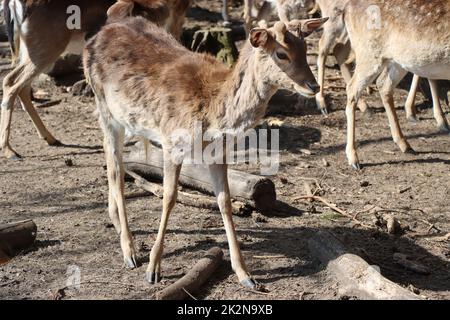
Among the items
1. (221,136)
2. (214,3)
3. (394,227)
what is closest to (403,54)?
(394,227)

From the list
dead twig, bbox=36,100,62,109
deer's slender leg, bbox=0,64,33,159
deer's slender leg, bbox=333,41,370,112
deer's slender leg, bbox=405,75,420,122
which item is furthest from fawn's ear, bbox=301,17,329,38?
dead twig, bbox=36,100,62,109

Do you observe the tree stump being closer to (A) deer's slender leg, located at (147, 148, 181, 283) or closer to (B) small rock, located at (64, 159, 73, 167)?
(B) small rock, located at (64, 159, 73, 167)

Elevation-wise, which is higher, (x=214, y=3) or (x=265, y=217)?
(x=214, y=3)

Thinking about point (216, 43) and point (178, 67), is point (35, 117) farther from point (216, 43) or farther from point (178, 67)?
point (178, 67)

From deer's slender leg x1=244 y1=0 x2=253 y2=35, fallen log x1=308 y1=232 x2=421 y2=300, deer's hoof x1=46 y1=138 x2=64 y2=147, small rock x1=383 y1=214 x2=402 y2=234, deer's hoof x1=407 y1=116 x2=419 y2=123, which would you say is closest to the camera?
fallen log x1=308 y1=232 x2=421 y2=300

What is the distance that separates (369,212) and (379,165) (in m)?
1.43

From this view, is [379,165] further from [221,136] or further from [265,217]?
[221,136]

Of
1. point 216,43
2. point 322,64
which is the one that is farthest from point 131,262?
point 216,43

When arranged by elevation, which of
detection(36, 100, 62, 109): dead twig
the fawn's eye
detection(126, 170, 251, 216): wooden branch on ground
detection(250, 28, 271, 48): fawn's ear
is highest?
detection(250, 28, 271, 48): fawn's ear

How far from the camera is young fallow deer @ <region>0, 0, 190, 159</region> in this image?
8453mm

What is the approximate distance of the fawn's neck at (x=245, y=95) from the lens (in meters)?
5.44

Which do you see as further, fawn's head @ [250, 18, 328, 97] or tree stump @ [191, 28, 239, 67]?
tree stump @ [191, 28, 239, 67]

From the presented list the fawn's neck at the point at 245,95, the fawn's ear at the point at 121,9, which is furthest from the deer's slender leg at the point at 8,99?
the fawn's neck at the point at 245,95

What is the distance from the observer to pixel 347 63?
34.6 feet
